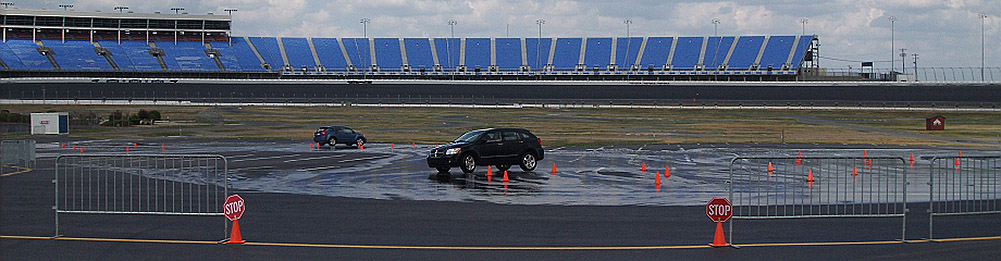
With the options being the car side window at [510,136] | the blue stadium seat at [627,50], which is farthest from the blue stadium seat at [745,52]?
the car side window at [510,136]

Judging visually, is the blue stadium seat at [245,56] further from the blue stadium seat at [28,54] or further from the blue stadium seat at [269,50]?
the blue stadium seat at [28,54]

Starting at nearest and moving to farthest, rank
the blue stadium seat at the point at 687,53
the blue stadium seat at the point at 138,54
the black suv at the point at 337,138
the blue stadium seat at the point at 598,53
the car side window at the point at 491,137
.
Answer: the car side window at the point at 491,137
the black suv at the point at 337,138
the blue stadium seat at the point at 138,54
the blue stadium seat at the point at 687,53
the blue stadium seat at the point at 598,53

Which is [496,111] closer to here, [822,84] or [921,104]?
[822,84]

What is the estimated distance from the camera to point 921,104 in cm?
7762

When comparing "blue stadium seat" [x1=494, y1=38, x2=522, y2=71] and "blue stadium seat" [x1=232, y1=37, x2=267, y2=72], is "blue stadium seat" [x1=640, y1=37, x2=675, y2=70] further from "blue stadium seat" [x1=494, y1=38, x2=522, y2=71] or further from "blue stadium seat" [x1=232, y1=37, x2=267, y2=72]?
"blue stadium seat" [x1=232, y1=37, x2=267, y2=72]

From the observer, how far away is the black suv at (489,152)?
→ 23.5 metres

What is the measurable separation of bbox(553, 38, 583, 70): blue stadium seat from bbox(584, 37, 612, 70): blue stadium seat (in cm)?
104

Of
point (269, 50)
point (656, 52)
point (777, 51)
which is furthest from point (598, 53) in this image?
point (269, 50)

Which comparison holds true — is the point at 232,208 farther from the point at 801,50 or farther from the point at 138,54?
the point at 801,50

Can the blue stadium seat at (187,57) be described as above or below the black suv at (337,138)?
above

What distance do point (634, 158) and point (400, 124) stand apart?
103 ft

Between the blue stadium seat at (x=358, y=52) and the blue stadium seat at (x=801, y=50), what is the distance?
45776 millimetres

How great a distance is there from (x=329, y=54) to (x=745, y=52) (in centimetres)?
4594

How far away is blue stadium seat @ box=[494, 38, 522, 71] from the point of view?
95512 millimetres
